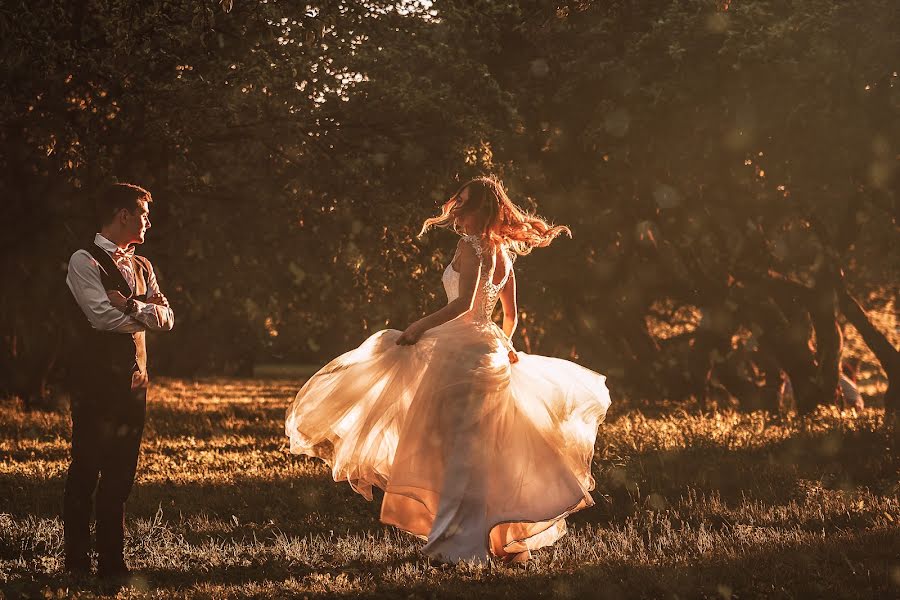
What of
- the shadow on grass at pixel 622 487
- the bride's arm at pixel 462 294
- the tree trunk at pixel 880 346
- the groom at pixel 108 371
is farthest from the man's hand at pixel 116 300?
the tree trunk at pixel 880 346

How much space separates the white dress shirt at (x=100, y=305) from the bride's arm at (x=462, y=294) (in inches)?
71.6

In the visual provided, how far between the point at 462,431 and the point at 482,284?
1.09 meters

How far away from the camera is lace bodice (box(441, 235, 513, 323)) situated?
26.9 ft

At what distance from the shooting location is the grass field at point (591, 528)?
23.8 ft

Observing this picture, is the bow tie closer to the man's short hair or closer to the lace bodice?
the man's short hair

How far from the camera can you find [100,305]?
7.08 m

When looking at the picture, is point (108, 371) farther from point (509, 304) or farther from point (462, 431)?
point (509, 304)

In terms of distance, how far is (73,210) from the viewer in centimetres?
1956

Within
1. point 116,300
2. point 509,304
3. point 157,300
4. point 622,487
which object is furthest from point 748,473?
point 116,300

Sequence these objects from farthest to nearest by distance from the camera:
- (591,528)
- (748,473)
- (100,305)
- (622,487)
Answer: (748,473), (622,487), (591,528), (100,305)

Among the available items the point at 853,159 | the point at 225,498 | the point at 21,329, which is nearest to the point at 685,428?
the point at 853,159

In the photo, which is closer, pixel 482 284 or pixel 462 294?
pixel 462 294

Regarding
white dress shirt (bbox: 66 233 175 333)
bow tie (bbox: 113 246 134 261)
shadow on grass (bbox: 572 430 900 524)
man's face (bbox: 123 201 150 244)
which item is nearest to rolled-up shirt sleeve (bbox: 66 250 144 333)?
white dress shirt (bbox: 66 233 175 333)

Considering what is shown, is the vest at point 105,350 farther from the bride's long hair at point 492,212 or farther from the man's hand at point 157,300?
the bride's long hair at point 492,212
